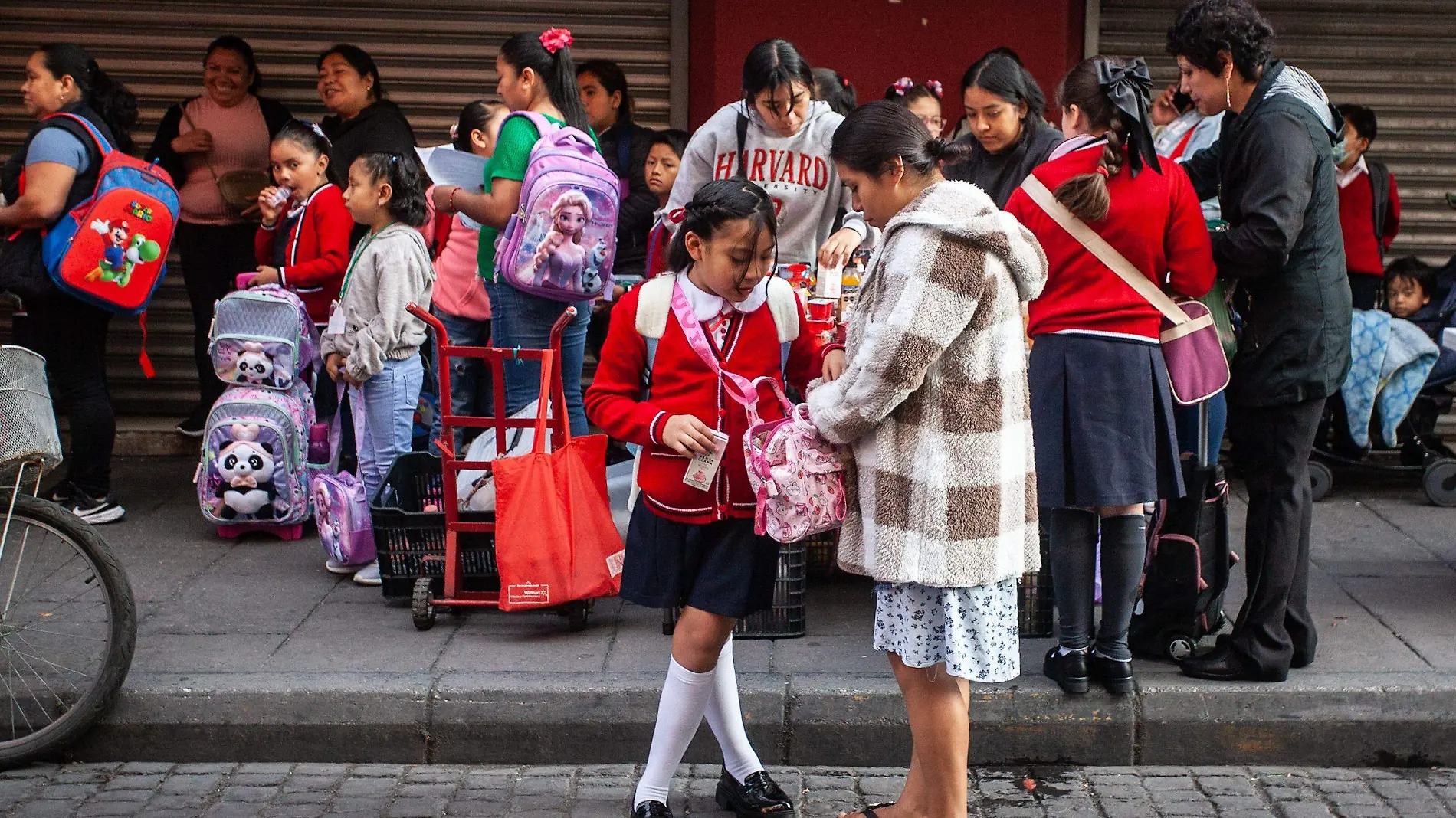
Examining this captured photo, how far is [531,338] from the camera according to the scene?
18.1 feet

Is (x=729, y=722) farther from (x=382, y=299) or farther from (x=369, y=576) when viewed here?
(x=382, y=299)

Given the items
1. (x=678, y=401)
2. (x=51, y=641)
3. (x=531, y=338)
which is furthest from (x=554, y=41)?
(x=51, y=641)

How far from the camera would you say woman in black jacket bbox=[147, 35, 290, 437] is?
7.32 m

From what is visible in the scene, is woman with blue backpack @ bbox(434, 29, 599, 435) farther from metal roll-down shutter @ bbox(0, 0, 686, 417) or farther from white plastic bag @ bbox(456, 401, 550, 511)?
metal roll-down shutter @ bbox(0, 0, 686, 417)

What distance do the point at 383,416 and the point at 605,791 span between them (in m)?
2.10

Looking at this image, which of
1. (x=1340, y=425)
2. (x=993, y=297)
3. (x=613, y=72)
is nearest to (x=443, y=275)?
(x=613, y=72)

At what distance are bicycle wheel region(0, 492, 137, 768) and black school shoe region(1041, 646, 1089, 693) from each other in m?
2.75

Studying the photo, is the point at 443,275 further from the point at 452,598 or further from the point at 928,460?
the point at 928,460

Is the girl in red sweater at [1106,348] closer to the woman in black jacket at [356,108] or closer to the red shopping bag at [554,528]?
the red shopping bag at [554,528]

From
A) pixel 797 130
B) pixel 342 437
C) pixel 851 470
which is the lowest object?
pixel 342 437

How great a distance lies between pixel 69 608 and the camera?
510cm

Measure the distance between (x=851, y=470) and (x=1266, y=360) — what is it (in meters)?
1.68

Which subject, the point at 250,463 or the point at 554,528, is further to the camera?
the point at 250,463

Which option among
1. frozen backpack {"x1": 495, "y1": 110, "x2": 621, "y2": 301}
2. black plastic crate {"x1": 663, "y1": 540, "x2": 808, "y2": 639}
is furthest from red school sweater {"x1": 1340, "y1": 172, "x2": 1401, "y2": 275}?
frozen backpack {"x1": 495, "y1": 110, "x2": 621, "y2": 301}
